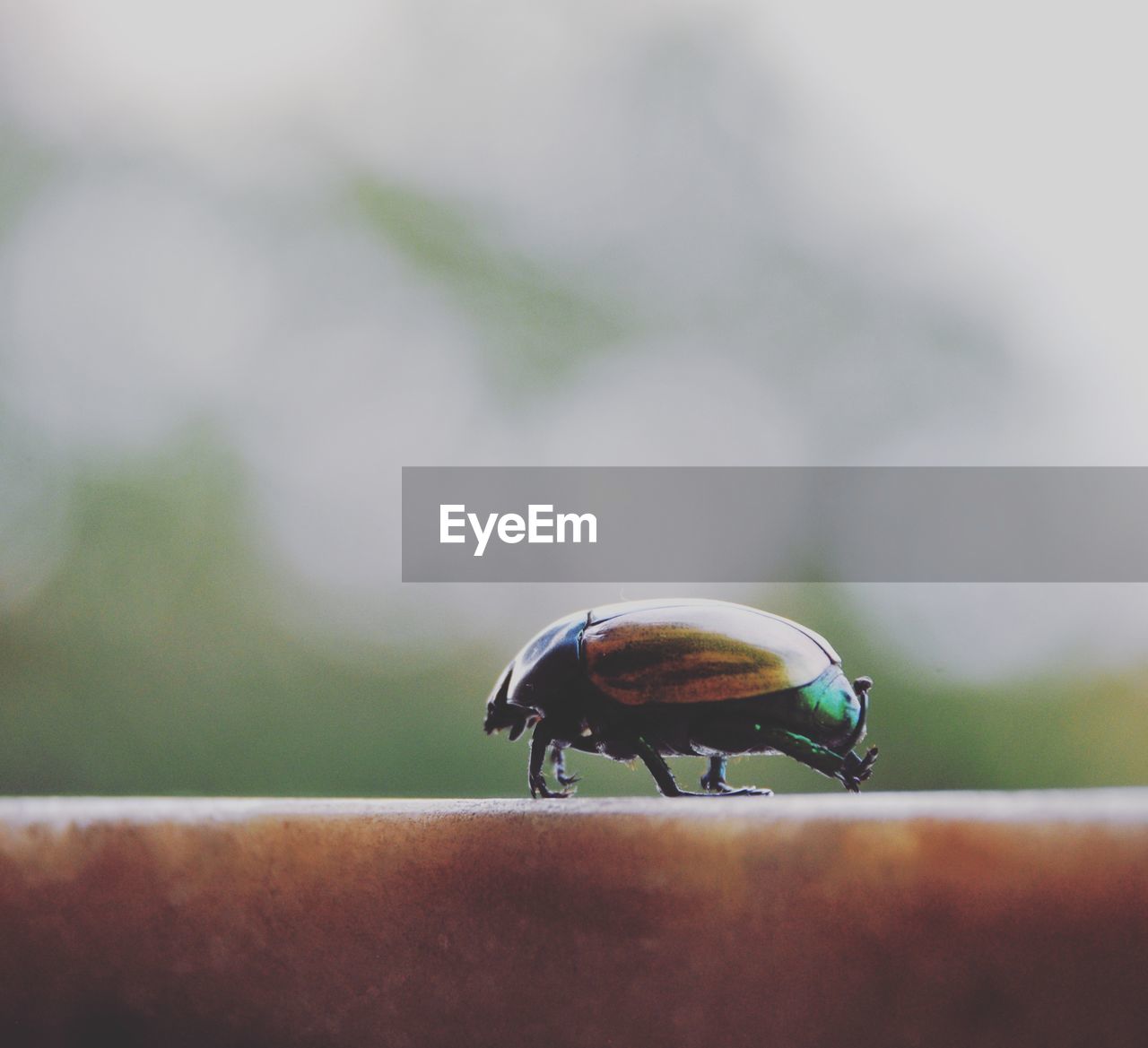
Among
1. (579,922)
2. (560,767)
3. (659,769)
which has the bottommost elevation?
(560,767)

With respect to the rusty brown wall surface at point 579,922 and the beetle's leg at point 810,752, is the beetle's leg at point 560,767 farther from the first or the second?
the rusty brown wall surface at point 579,922

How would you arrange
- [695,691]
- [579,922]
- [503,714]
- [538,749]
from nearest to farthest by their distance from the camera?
[579,922] < [695,691] < [538,749] < [503,714]

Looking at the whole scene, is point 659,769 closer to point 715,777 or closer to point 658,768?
point 658,768

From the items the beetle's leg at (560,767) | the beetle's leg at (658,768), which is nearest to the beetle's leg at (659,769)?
the beetle's leg at (658,768)

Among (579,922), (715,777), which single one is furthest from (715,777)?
(579,922)

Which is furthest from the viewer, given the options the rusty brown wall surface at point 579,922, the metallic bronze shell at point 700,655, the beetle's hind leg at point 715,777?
the beetle's hind leg at point 715,777

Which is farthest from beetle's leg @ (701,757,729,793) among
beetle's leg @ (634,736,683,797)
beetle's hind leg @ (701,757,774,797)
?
beetle's leg @ (634,736,683,797)

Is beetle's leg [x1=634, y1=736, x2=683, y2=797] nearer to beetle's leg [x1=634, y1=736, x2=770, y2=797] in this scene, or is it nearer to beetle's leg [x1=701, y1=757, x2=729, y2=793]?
beetle's leg [x1=634, y1=736, x2=770, y2=797]

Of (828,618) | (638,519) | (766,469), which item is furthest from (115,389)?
(828,618)
